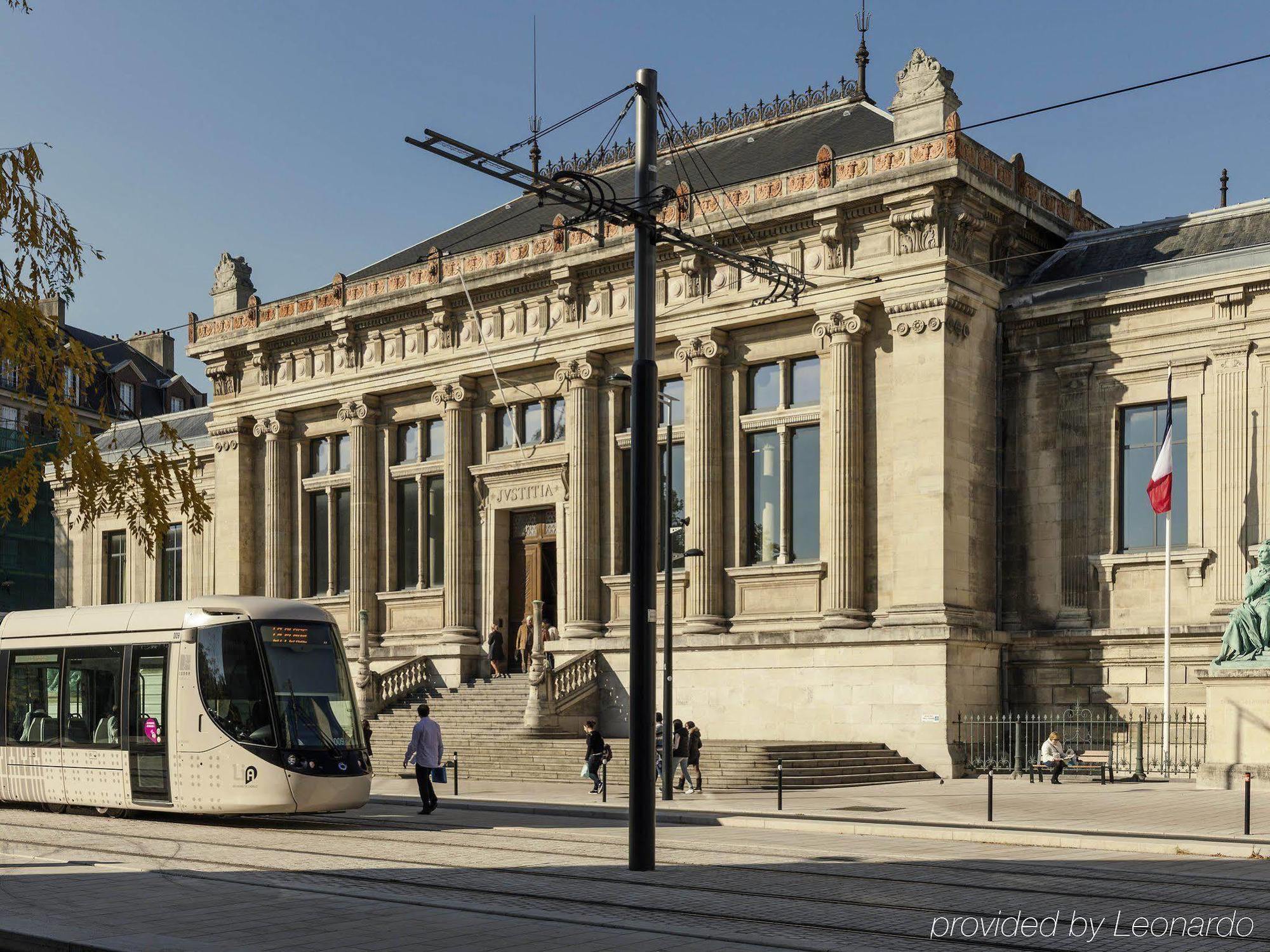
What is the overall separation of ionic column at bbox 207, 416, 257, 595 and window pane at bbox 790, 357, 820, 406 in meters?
20.5

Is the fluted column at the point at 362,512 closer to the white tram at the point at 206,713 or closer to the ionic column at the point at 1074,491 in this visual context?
the ionic column at the point at 1074,491

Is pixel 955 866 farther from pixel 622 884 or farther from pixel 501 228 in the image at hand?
pixel 501 228

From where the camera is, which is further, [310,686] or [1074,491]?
[1074,491]

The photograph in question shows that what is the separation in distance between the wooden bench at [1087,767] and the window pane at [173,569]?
34009 millimetres

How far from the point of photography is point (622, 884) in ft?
49.1

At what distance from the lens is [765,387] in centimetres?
3816

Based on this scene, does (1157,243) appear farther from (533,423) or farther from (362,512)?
(362,512)

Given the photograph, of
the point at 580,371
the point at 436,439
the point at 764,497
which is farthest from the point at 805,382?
the point at 436,439

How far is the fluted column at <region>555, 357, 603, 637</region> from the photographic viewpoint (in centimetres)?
4028

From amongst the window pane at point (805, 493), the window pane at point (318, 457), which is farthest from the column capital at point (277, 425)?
the window pane at point (805, 493)

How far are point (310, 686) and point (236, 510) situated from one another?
2857 cm

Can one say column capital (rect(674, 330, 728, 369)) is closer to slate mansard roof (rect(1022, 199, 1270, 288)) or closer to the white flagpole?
slate mansard roof (rect(1022, 199, 1270, 288))

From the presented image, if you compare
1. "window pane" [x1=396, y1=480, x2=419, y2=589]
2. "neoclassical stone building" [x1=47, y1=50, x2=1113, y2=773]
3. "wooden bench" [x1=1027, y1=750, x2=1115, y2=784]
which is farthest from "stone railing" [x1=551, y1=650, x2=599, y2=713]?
"wooden bench" [x1=1027, y1=750, x2=1115, y2=784]

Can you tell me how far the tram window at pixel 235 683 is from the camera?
21297mm
